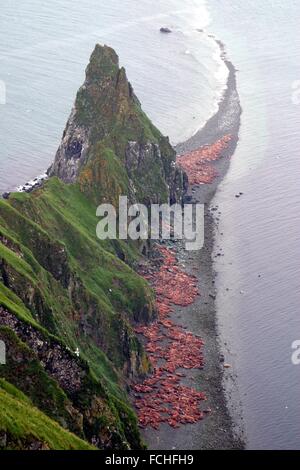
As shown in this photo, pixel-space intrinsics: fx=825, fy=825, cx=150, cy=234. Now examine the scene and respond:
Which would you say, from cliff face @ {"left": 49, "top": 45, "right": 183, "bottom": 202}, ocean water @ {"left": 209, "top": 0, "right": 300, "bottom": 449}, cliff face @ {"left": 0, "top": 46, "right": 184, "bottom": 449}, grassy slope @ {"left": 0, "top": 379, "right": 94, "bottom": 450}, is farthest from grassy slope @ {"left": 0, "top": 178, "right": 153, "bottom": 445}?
cliff face @ {"left": 49, "top": 45, "right": 183, "bottom": 202}

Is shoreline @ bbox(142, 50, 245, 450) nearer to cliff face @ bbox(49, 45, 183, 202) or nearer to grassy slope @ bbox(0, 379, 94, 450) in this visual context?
cliff face @ bbox(49, 45, 183, 202)

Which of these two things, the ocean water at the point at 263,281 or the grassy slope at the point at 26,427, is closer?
Result: the grassy slope at the point at 26,427

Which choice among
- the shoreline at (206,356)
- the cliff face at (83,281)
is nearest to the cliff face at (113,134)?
the cliff face at (83,281)

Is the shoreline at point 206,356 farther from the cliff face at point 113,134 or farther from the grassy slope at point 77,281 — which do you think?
the cliff face at point 113,134

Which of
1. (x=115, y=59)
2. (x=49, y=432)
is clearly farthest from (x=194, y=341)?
(x=115, y=59)
